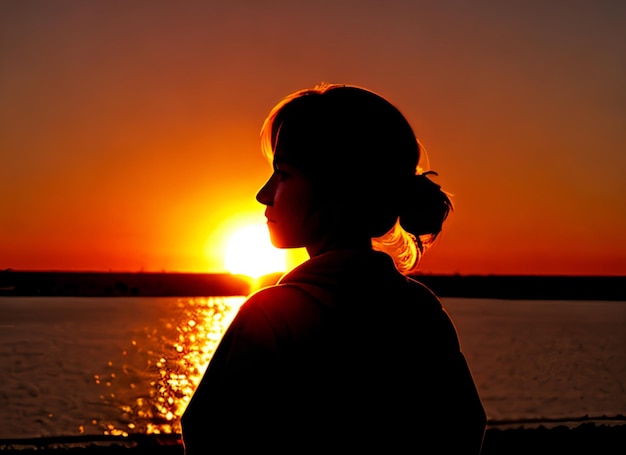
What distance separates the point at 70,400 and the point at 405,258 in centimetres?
2390

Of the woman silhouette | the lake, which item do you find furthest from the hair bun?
the lake

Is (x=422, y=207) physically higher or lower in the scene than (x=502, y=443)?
higher

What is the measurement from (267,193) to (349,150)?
0.16 meters

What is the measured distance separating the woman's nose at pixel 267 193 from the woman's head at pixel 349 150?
0.04m

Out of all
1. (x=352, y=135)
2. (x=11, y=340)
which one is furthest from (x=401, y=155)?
(x=11, y=340)

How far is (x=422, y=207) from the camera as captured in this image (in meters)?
1.29

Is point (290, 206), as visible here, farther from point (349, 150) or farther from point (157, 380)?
point (157, 380)

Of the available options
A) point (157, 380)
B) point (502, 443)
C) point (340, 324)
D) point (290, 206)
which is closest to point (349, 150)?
point (290, 206)

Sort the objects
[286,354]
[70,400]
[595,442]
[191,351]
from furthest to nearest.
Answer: [191,351], [70,400], [595,442], [286,354]

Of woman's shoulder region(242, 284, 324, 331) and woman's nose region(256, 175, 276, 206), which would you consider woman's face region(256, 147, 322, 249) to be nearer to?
woman's nose region(256, 175, 276, 206)

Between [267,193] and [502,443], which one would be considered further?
[502,443]

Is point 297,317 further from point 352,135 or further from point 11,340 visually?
point 11,340

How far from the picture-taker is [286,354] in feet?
3.18

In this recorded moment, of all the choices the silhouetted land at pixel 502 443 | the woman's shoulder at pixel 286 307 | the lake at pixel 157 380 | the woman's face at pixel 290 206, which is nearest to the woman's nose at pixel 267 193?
the woman's face at pixel 290 206
